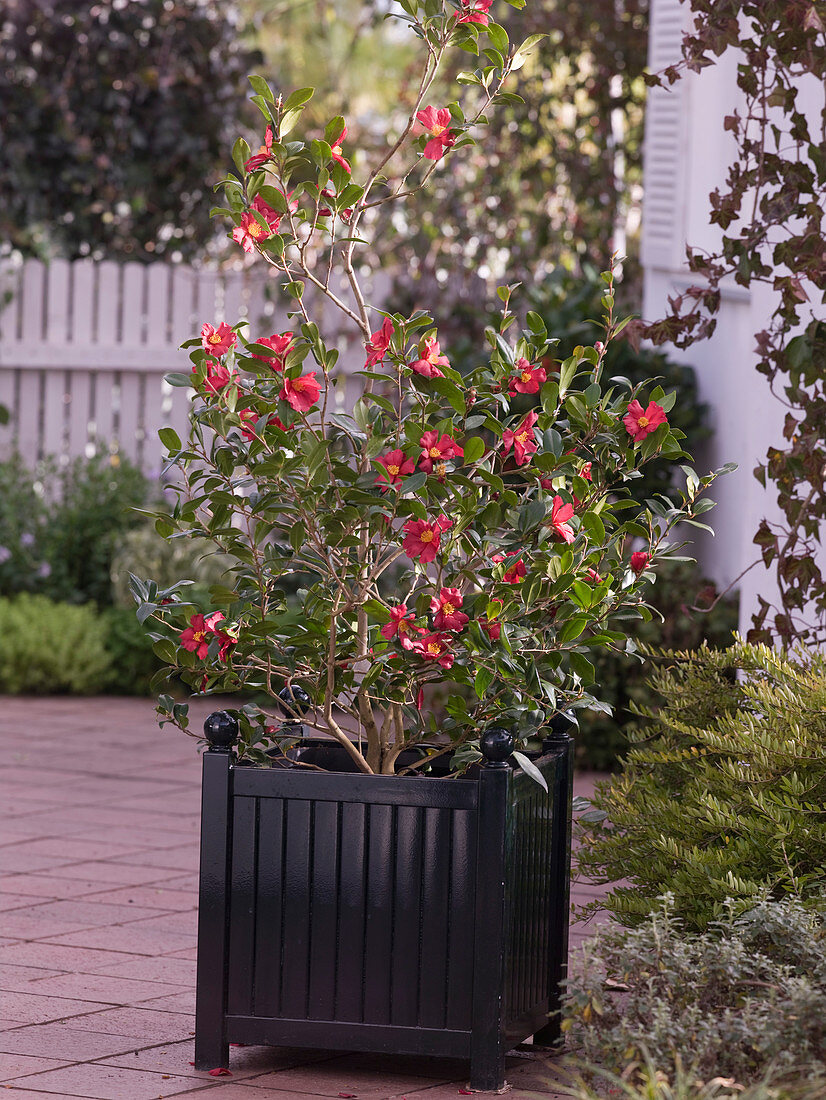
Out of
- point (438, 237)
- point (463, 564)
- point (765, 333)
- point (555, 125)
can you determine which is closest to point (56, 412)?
point (438, 237)

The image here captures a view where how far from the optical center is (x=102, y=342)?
9.46 meters

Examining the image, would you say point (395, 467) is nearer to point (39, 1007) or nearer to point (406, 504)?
point (406, 504)

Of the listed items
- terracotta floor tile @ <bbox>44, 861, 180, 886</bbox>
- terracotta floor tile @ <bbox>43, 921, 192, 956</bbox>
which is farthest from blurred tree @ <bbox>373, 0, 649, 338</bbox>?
terracotta floor tile @ <bbox>43, 921, 192, 956</bbox>

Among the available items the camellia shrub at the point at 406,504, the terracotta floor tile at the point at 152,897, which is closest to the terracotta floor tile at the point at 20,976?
the terracotta floor tile at the point at 152,897

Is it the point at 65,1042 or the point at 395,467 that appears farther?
the point at 65,1042

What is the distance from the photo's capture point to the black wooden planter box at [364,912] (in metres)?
2.84

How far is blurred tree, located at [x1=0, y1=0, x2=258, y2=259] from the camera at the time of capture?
9.79m

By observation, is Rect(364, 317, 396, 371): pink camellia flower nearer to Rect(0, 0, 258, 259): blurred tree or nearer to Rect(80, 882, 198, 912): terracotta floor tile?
Rect(80, 882, 198, 912): terracotta floor tile

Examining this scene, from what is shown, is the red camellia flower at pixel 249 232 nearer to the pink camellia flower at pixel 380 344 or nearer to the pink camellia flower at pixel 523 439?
the pink camellia flower at pixel 380 344

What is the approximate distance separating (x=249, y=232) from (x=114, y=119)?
297 inches

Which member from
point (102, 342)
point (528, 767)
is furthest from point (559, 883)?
point (102, 342)

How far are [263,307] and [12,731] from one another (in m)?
3.37

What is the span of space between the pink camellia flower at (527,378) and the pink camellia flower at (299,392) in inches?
16.1

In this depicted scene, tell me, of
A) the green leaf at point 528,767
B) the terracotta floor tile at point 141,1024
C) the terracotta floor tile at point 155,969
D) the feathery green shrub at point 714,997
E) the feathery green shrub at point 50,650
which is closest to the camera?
the feathery green shrub at point 714,997
